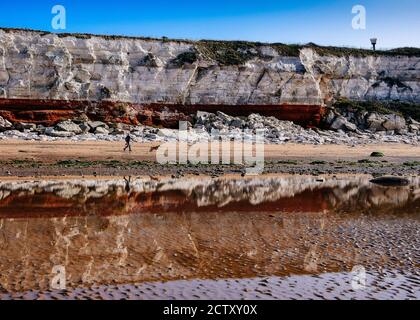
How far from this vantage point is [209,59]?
135 ft

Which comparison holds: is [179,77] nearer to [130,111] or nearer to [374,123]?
[130,111]

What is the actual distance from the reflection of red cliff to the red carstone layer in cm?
1980

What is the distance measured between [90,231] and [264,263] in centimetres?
430

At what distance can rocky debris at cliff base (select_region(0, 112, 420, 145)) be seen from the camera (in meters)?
31.5

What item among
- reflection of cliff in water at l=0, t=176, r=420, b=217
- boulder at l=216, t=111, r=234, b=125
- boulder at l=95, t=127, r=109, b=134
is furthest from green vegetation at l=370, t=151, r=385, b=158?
boulder at l=95, t=127, r=109, b=134

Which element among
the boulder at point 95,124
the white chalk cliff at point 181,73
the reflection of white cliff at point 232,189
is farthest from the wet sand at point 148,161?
the white chalk cliff at point 181,73

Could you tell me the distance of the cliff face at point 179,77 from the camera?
36.4 m

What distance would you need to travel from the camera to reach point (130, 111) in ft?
121

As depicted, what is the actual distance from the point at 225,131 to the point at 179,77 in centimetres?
764

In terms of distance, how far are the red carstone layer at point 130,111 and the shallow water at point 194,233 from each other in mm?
17382

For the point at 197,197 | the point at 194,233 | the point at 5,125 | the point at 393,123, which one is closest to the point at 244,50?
the point at 393,123

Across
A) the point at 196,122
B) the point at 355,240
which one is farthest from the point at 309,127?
the point at 355,240

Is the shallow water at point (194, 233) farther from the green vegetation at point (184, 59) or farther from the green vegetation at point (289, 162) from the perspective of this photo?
the green vegetation at point (184, 59)

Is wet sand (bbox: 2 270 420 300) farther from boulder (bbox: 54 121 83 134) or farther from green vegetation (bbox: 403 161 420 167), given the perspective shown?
boulder (bbox: 54 121 83 134)
